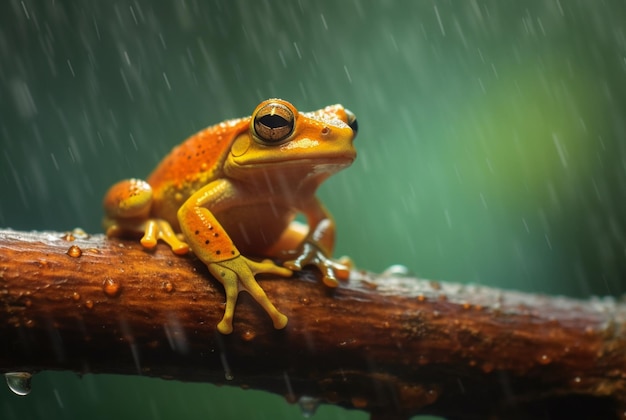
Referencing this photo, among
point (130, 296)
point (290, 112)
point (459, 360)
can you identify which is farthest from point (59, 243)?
point (459, 360)

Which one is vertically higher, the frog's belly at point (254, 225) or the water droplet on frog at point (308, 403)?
the frog's belly at point (254, 225)

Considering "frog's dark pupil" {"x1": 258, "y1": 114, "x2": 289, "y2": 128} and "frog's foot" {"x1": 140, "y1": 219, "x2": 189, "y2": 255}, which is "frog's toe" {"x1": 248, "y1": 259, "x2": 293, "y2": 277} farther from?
"frog's dark pupil" {"x1": 258, "y1": 114, "x2": 289, "y2": 128}

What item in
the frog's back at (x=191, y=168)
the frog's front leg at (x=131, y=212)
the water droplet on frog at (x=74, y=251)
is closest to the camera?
the water droplet on frog at (x=74, y=251)

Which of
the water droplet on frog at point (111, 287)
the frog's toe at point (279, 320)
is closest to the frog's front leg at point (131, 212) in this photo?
the water droplet on frog at point (111, 287)

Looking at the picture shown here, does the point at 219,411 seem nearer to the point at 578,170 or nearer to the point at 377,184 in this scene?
the point at 377,184

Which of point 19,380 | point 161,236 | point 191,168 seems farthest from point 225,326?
point 191,168

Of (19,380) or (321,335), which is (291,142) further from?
(19,380)

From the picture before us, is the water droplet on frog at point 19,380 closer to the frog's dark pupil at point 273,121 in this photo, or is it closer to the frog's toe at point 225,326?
the frog's toe at point 225,326

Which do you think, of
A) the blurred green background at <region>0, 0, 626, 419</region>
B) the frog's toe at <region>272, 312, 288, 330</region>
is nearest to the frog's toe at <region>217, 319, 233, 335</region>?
the frog's toe at <region>272, 312, 288, 330</region>
